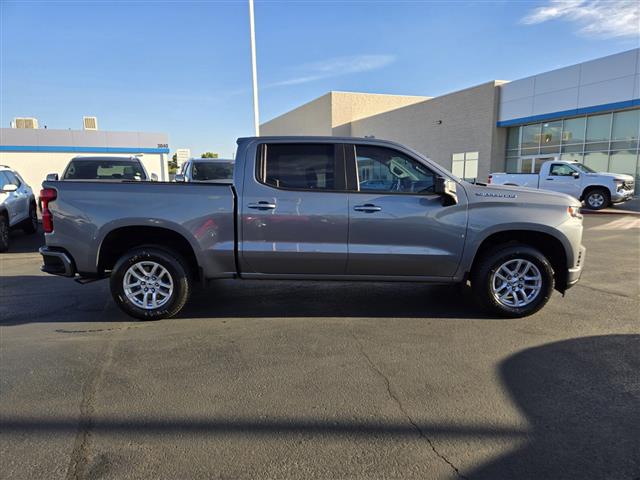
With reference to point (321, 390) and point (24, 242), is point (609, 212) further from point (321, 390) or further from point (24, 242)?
point (24, 242)

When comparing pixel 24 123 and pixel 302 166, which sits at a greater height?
pixel 24 123

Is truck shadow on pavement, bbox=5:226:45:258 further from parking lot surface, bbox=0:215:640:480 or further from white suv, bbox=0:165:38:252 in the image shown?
parking lot surface, bbox=0:215:640:480

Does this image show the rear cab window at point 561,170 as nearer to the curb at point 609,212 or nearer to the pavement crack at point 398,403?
the curb at point 609,212

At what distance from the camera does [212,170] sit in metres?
10.6

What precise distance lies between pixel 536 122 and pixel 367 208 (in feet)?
79.9

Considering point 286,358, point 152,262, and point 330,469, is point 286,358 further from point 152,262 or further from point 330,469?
point 152,262

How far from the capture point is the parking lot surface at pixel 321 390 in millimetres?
2592

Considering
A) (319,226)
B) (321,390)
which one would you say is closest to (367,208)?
(319,226)

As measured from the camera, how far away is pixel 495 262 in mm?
4824

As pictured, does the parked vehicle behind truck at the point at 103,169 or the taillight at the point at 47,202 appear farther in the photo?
the parked vehicle behind truck at the point at 103,169

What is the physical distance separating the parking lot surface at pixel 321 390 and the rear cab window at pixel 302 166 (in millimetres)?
1524

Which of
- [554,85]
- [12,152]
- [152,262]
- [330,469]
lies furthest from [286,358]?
[12,152]

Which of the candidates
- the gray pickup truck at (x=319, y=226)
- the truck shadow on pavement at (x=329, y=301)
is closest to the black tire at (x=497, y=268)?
the gray pickup truck at (x=319, y=226)

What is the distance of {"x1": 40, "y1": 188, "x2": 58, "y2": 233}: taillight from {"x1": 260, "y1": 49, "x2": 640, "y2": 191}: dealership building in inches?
906
